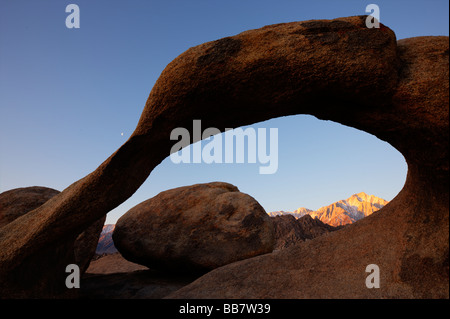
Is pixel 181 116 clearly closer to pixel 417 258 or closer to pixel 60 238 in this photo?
pixel 60 238

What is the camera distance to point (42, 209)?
181 inches

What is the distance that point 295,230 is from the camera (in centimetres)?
2108

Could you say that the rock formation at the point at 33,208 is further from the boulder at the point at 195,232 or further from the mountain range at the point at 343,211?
the mountain range at the point at 343,211

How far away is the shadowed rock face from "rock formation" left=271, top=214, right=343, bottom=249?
53.6 feet

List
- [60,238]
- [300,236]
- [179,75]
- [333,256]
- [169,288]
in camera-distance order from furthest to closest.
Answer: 1. [300,236]
2. [169,288]
3. [60,238]
4. [333,256]
5. [179,75]

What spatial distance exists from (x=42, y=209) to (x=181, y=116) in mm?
3011

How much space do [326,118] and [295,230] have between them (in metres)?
18.8

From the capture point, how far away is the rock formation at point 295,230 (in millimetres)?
20062

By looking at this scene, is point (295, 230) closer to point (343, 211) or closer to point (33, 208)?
point (33, 208)

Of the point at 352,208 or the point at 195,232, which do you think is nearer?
the point at 195,232

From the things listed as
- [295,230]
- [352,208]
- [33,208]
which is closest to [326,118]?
[33,208]

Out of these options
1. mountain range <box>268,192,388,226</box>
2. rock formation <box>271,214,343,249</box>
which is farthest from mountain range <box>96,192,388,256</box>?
rock formation <box>271,214,343,249</box>
